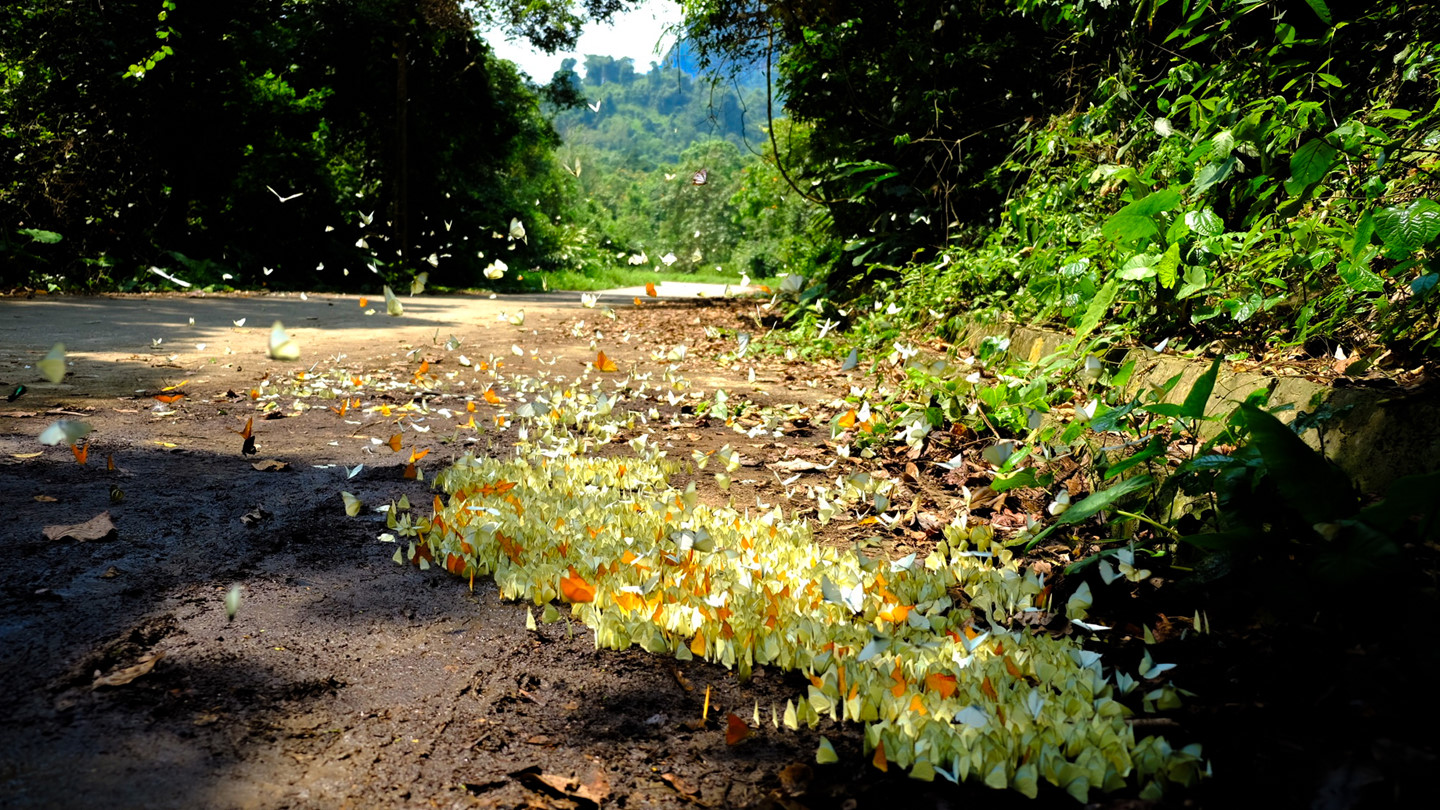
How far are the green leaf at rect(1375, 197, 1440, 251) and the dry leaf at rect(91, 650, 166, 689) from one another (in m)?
2.50

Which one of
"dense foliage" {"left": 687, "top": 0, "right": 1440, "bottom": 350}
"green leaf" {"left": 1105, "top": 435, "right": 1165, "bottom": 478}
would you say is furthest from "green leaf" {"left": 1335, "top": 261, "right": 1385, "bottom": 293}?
"green leaf" {"left": 1105, "top": 435, "right": 1165, "bottom": 478}

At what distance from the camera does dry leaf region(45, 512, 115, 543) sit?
73.5 inches

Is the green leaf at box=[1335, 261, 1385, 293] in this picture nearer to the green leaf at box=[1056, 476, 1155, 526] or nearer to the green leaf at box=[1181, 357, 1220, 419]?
the green leaf at box=[1181, 357, 1220, 419]

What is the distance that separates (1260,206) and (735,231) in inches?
1501

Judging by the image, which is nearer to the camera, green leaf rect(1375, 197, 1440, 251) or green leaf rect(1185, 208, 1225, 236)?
green leaf rect(1375, 197, 1440, 251)

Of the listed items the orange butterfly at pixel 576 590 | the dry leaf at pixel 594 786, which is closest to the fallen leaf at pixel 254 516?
the orange butterfly at pixel 576 590

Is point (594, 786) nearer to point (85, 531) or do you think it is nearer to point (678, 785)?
point (678, 785)

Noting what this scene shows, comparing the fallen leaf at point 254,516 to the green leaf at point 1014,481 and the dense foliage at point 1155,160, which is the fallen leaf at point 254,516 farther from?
the dense foliage at point 1155,160

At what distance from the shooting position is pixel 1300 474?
136 centimetres

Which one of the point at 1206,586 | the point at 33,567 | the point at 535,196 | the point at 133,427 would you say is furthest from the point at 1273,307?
the point at 535,196

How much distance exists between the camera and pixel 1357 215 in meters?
2.38

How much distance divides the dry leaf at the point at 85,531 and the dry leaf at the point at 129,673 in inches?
24.8

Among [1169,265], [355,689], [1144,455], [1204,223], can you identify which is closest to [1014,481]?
[1144,455]

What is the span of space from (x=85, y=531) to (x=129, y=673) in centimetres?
72
